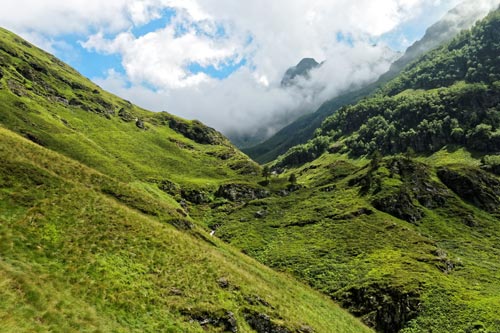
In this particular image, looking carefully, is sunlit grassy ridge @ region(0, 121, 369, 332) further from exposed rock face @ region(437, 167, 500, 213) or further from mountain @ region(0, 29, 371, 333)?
exposed rock face @ region(437, 167, 500, 213)

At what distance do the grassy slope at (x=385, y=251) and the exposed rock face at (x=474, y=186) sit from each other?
5179 millimetres

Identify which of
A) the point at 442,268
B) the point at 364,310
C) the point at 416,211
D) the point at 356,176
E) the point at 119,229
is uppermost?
the point at 356,176

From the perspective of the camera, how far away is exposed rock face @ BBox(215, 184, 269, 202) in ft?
466

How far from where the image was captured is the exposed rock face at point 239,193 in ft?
466

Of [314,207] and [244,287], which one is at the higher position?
[314,207]

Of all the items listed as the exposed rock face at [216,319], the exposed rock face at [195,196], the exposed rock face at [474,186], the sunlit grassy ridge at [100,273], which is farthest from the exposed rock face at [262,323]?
the exposed rock face at [474,186]

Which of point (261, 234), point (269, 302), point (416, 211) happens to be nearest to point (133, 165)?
point (261, 234)

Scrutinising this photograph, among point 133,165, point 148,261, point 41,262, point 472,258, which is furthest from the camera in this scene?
point 133,165

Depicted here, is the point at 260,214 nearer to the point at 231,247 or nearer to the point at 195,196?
the point at 195,196

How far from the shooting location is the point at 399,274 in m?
75.1

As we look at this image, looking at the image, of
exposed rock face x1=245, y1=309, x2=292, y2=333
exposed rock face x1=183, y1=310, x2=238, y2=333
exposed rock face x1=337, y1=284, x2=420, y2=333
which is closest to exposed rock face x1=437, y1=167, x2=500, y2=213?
exposed rock face x1=337, y1=284, x2=420, y2=333

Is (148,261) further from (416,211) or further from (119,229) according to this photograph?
(416,211)

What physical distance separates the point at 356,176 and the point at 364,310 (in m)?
87.0

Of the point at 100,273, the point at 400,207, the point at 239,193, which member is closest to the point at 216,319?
the point at 100,273
